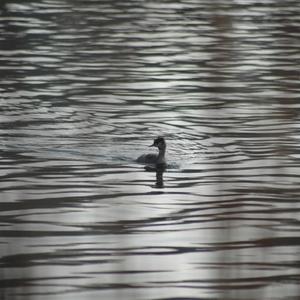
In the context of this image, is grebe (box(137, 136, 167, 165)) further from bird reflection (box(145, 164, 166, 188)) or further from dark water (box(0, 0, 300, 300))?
dark water (box(0, 0, 300, 300))

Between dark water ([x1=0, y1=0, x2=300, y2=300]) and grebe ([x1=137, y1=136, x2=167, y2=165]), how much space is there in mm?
220

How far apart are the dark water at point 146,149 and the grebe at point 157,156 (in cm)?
22

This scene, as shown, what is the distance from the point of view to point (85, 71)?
976 inches

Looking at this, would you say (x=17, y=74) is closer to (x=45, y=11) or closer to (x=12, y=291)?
(x=45, y=11)

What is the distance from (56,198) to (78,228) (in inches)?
96.6

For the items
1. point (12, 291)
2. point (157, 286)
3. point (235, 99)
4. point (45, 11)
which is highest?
point (12, 291)

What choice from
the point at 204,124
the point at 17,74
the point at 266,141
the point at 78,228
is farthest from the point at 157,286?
the point at 17,74

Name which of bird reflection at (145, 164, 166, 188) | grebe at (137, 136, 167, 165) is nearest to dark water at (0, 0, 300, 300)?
bird reflection at (145, 164, 166, 188)

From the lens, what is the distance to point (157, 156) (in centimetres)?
1664

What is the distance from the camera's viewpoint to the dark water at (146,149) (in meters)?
7.67

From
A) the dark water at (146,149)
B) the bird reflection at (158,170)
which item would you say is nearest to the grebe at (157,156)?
the bird reflection at (158,170)

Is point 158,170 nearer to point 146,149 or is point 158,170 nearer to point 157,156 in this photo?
point 157,156

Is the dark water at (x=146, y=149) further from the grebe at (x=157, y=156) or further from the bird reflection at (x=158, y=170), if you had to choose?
the grebe at (x=157, y=156)

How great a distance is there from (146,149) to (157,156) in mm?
1495
